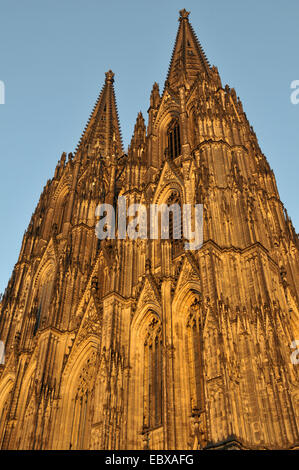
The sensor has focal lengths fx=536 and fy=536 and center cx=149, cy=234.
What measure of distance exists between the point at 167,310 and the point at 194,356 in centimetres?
235

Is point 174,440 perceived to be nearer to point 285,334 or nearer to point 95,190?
point 285,334

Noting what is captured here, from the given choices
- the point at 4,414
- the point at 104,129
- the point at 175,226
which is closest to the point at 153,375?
the point at 175,226

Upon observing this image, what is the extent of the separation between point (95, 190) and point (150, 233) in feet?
34.5

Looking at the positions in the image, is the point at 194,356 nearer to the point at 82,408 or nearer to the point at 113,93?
the point at 82,408

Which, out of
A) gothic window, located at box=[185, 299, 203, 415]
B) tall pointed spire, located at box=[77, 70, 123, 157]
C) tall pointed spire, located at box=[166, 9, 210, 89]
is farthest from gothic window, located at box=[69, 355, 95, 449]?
tall pointed spire, located at box=[77, 70, 123, 157]

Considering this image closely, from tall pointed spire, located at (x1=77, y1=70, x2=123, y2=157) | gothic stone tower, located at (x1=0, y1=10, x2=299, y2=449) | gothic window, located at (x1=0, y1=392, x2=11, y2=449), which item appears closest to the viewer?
gothic stone tower, located at (x1=0, y1=10, x2=299, y2=449)

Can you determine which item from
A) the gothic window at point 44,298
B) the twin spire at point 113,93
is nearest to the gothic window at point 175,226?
the gothic window at point 44,298

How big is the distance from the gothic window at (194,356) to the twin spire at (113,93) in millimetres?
19051

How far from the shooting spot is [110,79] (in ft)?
179

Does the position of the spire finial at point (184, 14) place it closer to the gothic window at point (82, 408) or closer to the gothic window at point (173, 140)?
the gothic window at point (173, 140)

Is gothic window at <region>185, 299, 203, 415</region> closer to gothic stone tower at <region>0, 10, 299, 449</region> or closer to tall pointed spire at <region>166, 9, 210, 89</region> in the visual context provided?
gothic stone tower at <region>0, 10, 299, 449</region>

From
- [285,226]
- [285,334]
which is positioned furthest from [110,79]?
[285,334]

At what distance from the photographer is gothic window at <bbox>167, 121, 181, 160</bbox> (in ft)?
107

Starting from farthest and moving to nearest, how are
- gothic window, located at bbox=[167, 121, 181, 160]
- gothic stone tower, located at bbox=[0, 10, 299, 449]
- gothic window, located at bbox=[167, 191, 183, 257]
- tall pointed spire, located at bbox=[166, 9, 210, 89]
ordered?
tall pointed spire, located at bbox=[166, 9, 210, 89], gothic window, located at bbox=[167, 121, 181, 160], gothic window, located at bbox=[167, 191, 183, 257], gothic stone tower, located at bbox=[0, 10, 299, 449]
